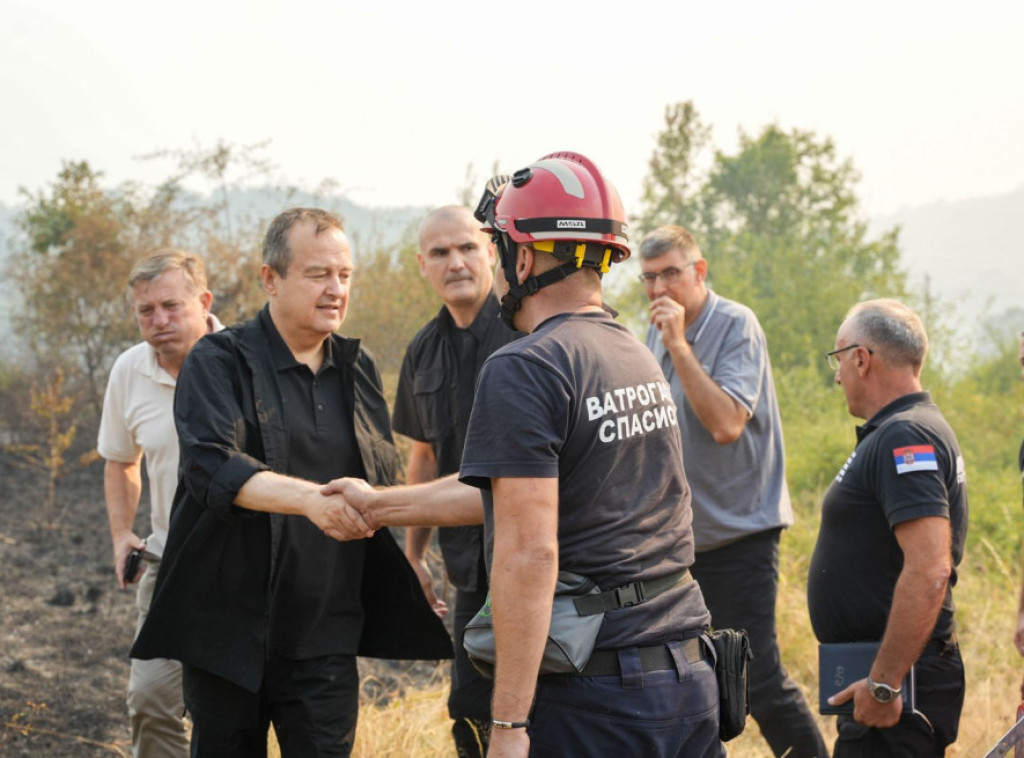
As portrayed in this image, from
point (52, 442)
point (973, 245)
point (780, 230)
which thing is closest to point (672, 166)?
point (780, 230)

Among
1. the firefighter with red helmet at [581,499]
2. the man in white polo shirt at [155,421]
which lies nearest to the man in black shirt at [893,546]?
the firefighter with red helmet at [581,499]

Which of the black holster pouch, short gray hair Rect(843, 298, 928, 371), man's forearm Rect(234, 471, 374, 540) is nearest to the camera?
the black holster pouch

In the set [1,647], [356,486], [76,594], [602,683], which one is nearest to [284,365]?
[356,486]

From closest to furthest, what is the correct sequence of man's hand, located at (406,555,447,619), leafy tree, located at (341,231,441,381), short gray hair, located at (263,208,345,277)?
short gray hair, located at (263,208,345,277) → man's hand, located at (406,555,447,619) → leafy tree, located at (341,231,441,381)

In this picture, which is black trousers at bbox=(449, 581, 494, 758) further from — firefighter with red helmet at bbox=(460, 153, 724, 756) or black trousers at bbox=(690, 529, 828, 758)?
firefighter with red helmet at bbox=(460, 153, 724, 756)

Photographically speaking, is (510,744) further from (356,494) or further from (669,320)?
(669,320)

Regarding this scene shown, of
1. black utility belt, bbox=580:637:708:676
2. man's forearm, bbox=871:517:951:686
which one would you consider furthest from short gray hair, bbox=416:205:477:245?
black utility belt, bbox=580:637:708:676

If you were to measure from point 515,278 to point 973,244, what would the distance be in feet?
466

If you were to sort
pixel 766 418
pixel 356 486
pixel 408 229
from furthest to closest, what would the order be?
pixel 408 229 → pixel 766 418 → pixel 356 486

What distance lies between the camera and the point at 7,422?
13.3m

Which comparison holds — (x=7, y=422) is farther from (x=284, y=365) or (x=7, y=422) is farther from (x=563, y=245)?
(x=563, y=245)

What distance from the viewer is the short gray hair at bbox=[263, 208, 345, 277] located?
4031 millimetres

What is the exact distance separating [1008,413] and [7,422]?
12950 millimetres

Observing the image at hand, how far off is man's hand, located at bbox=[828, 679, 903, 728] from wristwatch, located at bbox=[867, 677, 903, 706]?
0.01 meters
